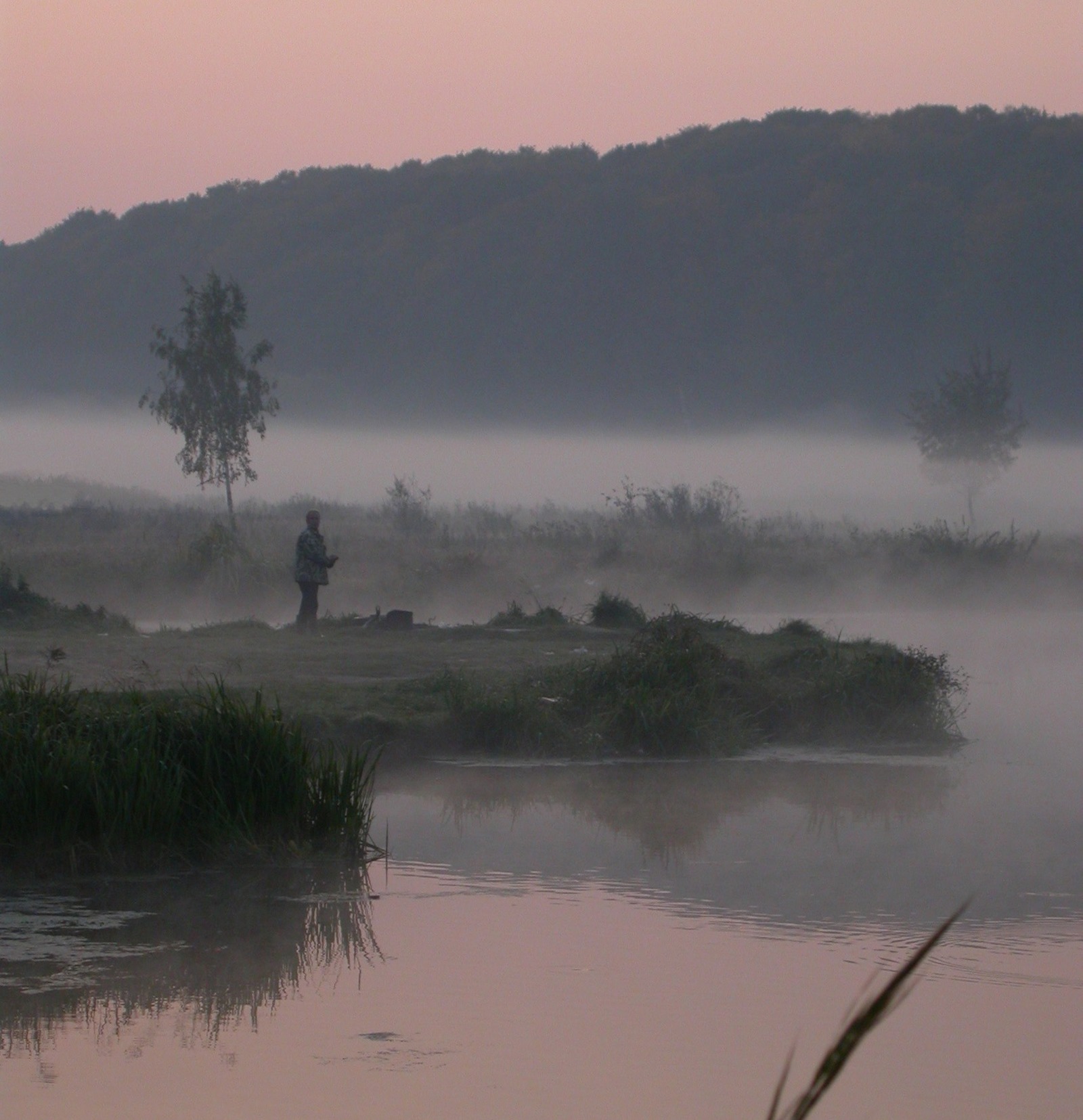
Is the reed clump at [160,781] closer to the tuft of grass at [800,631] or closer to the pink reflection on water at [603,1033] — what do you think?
the pink reflection on water at [603,1033]

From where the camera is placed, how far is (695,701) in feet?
52.5

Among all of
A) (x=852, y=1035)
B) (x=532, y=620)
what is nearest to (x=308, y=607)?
(x=532, y=620)

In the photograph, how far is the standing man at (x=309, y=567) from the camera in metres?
22.4

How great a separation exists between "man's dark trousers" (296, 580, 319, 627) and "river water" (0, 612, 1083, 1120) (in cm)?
891

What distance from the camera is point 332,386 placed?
169750 mm

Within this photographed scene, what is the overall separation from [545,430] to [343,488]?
5235cm

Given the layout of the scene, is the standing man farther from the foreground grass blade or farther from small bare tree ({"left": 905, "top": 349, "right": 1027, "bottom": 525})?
small bare tree ({"left": 905, "top": 349, "right": 1027, "bottom": 525})

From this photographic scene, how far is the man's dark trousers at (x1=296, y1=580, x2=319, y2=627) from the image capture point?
22312 millimetres

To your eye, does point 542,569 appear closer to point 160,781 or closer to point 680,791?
point 680,791

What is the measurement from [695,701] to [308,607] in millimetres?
7672

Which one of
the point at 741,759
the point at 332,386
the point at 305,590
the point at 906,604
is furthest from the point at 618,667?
the point at 332,386

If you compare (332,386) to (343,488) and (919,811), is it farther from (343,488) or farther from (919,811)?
(919,811)

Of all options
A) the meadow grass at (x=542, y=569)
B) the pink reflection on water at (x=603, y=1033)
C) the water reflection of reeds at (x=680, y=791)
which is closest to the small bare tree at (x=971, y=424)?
the meadow grass at (x=542, y=569)

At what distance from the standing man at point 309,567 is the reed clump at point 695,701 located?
17.9 feet
